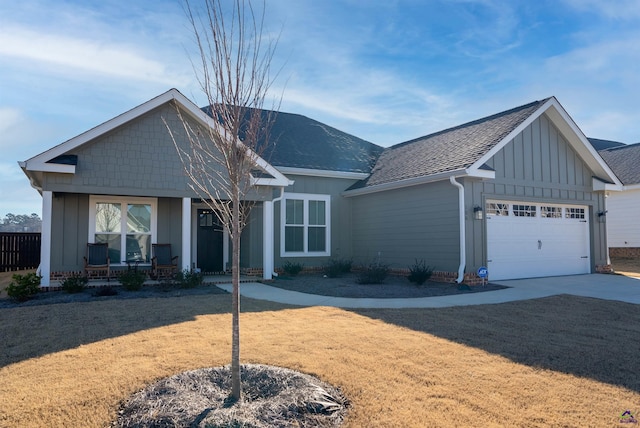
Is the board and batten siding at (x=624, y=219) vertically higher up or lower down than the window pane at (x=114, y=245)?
higher up

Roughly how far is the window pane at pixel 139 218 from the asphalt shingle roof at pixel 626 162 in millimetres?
18405

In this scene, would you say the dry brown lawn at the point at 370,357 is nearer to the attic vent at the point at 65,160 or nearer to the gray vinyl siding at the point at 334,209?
the attic vent at the point at 65,160

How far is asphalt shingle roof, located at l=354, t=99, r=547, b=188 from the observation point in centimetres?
1212

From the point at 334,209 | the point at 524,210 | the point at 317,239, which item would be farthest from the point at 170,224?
the point at 524,210

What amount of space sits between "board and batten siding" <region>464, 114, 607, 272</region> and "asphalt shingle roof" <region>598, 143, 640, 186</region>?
5.51 meters

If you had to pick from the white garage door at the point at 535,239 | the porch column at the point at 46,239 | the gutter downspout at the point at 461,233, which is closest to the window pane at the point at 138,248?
the porch column at the point at 46,239

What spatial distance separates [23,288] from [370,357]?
7.66 m

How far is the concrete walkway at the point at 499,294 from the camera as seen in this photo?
890cm

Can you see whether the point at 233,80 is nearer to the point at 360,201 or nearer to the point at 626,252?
the point at 360,201

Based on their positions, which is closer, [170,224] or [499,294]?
[499,294]

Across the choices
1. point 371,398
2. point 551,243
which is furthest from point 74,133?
point 551,243

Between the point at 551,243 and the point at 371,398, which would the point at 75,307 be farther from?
the point at 551,243

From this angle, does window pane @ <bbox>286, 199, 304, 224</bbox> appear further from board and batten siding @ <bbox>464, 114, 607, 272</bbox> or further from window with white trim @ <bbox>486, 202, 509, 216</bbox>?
window with white trim @ <bbox>486, 202, 509, 216</bbox>

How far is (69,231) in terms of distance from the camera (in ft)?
37.5
